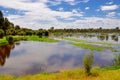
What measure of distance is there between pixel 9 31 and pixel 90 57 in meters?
98.4

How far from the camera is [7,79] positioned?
23.7 meters

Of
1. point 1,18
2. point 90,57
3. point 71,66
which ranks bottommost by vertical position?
point 71,66

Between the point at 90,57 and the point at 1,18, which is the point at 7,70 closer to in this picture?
the point at 90,57

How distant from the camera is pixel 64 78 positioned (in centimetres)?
2319

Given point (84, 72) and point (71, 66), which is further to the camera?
point (71, 66)

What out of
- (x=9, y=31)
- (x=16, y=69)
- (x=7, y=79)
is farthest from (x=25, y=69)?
(x=9, y=31)

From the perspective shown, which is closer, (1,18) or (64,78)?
(64,78)

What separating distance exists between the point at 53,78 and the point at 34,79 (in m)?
1.86

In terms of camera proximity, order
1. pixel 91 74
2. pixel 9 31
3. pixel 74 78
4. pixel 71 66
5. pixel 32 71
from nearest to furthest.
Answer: pixel 74 78, pixel 91 74, pixel 32 71, pixel 71 66, pixel 9 31

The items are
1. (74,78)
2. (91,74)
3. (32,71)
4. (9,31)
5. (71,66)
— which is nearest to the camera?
(74,78)

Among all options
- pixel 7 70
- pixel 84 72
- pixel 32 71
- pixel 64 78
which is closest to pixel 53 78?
pixel 64 78

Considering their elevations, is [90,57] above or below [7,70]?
above

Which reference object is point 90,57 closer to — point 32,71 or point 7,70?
point 32,71

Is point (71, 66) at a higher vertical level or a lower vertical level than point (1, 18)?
lower
